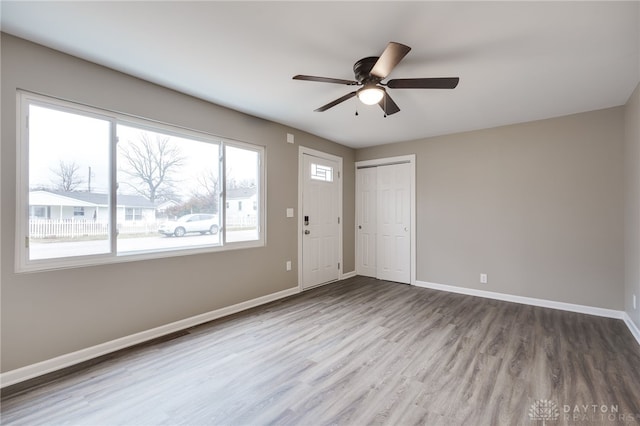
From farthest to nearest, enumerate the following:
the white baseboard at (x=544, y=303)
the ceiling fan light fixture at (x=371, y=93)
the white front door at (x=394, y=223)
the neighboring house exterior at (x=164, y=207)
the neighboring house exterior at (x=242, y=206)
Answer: the white front door at (x=394, y=223), the neighboring house exterior at (x=242, y=206), the white baseboard at (x=544, y=303), the neighboring house exterior at (x=164, y=207), the ceiling fan light fixture at (x=371, y=93)

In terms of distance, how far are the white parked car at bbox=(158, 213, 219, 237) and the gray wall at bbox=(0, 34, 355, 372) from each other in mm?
294

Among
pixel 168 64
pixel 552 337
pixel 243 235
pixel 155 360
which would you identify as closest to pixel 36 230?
pixel 155 360

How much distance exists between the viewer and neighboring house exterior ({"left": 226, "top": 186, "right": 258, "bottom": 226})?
3.52 m

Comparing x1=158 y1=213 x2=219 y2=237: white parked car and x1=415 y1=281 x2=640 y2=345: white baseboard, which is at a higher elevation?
x1=158 y1=213 x2=219 y2=237: white parked car

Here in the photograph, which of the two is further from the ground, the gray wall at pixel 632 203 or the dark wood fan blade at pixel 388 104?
the dark wood fan blade at pixel 388 104

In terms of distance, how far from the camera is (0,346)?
6.45 ft

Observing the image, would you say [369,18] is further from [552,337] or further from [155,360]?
[552,337]

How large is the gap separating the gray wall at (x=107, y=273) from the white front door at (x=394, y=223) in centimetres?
218

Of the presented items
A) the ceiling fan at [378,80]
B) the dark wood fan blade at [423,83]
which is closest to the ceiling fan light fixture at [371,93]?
the ceiling fan at [378,80]

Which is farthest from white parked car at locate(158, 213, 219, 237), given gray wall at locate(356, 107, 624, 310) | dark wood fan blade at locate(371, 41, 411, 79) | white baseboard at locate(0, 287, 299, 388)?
gray wall at locate(356, 107, 624, 310)

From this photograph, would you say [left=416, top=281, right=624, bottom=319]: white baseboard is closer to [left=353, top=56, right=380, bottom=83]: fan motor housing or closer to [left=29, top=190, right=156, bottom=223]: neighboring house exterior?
[left=353, top=56, right=380, bottom=83]: fan motor housing

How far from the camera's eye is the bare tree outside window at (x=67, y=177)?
2.24 meters

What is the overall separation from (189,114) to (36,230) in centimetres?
173

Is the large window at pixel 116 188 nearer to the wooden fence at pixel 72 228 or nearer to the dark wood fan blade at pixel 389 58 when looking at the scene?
the wooden fence at pixel 72 228
